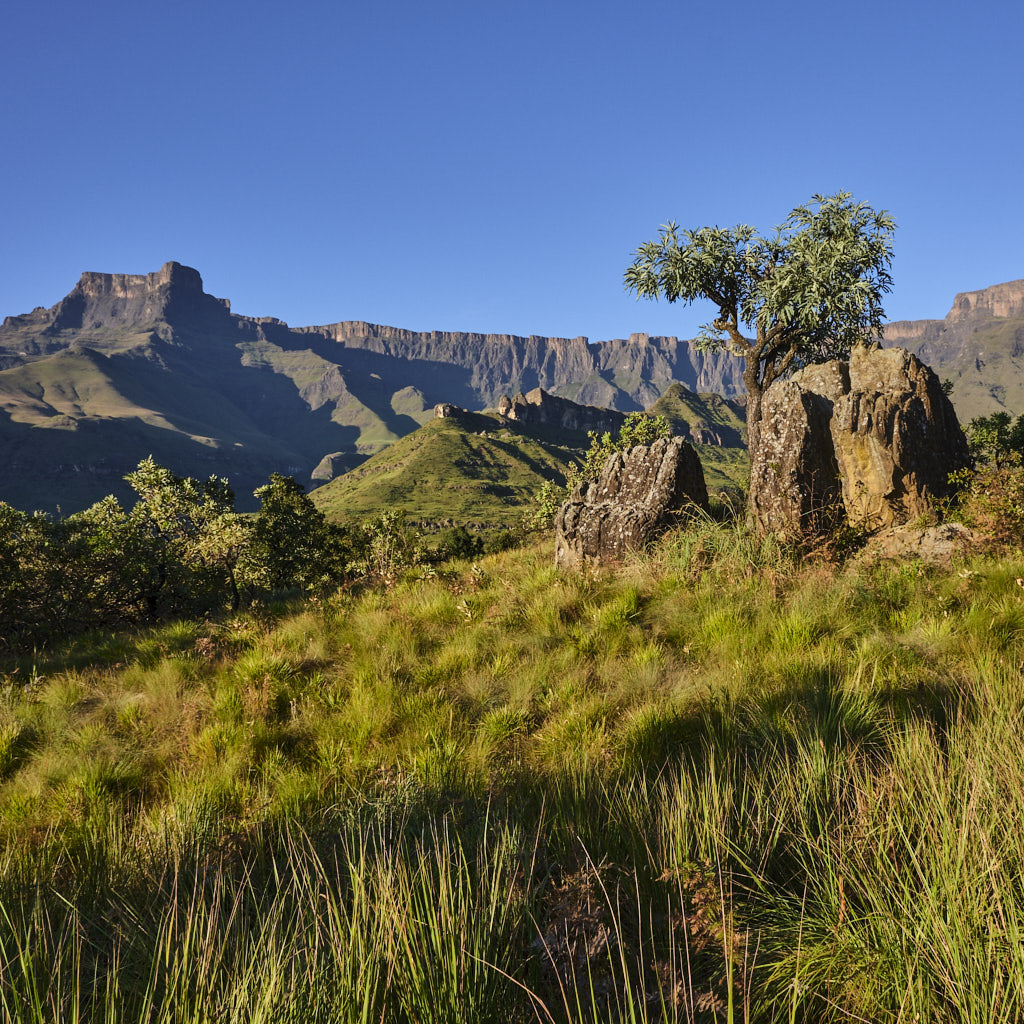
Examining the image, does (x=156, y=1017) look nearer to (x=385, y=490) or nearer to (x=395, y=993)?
(x=395, y=993)

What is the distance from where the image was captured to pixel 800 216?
18.6 meters

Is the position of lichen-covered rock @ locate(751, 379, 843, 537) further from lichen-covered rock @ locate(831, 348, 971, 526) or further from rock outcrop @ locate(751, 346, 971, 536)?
lichen-covered rock @ locate(831, 348, 971, 526)

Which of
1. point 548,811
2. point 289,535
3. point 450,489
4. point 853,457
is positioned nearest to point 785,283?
point 853,457

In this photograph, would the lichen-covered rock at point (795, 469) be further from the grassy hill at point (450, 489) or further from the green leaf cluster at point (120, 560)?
the grassy hill at point (450, 489)

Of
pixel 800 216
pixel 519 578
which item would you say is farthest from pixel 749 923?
pixel 800 216

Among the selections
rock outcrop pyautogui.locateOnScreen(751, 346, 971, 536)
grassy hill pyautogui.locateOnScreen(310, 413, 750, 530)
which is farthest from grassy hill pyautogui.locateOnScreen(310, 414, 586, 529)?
rock outcrop pyautogui.locateOnScreen(751, 346, 971, 536)

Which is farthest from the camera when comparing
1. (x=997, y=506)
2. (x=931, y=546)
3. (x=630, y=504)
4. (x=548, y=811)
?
(x=630, y=504)

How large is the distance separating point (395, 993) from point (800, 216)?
23354mm

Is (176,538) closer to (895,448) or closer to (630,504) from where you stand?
(630,504)

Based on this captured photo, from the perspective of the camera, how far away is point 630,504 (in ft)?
33.8

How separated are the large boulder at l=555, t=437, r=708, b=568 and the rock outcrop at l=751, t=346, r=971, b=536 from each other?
1.31m

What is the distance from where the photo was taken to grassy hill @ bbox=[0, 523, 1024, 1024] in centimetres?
150

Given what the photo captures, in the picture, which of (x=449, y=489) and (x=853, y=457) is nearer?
(x=853, y=457)

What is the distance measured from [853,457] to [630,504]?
13.8 ft
